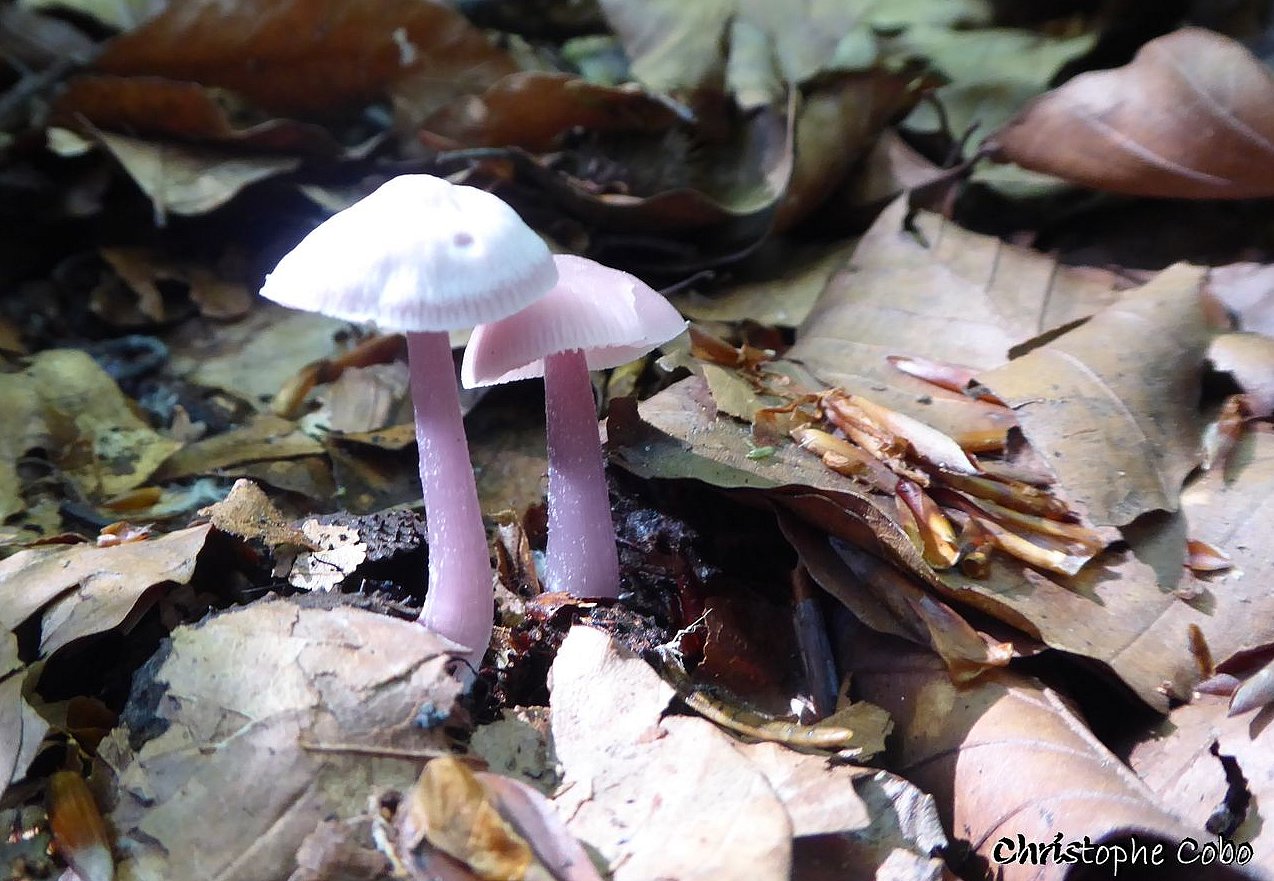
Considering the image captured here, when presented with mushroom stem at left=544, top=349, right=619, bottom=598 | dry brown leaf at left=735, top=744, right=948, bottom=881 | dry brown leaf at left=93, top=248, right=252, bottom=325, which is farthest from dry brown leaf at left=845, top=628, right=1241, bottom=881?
dry brown leaf at left=93, top=248, right=252, bottom=325

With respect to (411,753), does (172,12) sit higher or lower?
higher

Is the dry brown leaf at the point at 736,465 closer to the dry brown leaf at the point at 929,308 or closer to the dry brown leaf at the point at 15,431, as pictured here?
the dry brown leaf at the point at 929,308

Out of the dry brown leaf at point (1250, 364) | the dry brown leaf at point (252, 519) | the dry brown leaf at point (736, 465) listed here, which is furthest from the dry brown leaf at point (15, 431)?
the dry brown leaf at point (1250, 364)

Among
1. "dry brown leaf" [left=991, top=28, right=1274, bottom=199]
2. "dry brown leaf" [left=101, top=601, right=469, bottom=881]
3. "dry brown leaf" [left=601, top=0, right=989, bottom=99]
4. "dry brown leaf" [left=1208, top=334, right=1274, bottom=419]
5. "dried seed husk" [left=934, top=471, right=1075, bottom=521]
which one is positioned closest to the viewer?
"dry brown leaf" [left=101, top=601, right=469, bottom=881]

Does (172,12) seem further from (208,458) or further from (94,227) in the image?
(208,458)

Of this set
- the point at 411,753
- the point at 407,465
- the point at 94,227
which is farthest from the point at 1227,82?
the point at 94,227

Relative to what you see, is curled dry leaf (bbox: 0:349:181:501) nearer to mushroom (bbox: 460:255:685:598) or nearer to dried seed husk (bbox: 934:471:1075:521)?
mushroom (bbox: 460:255:685:598)
